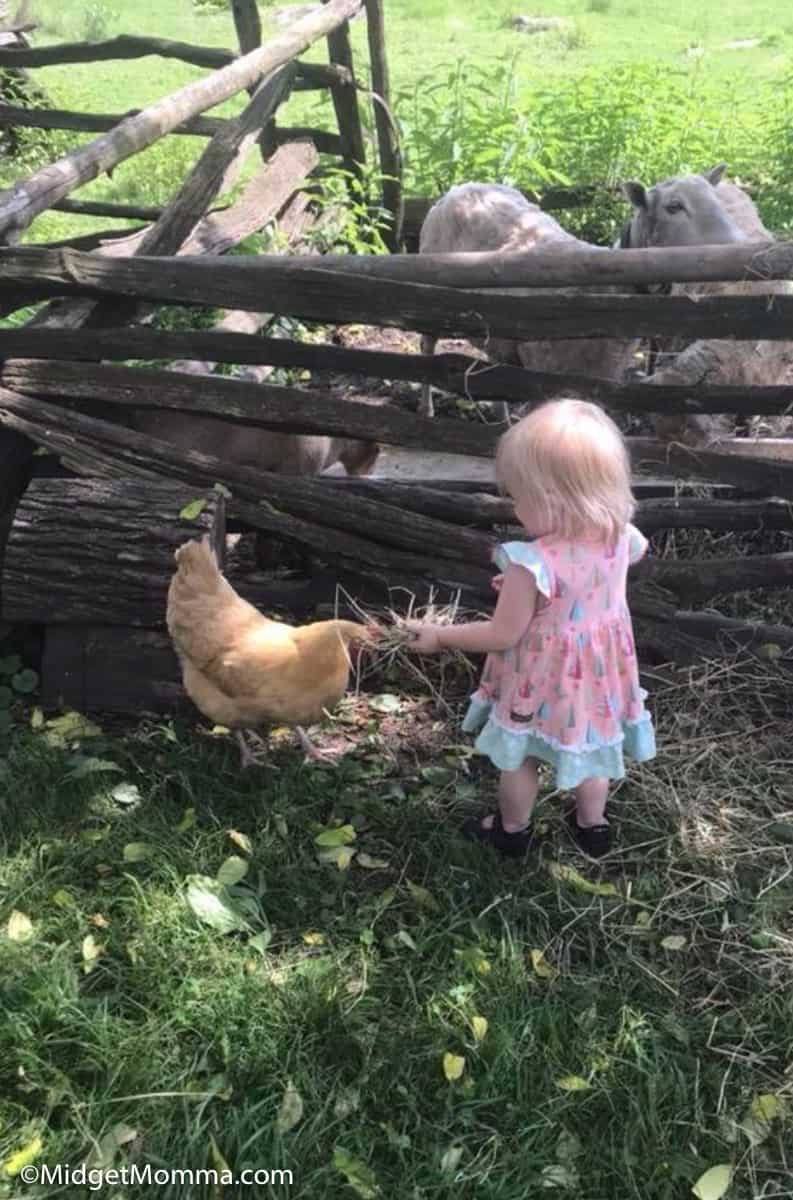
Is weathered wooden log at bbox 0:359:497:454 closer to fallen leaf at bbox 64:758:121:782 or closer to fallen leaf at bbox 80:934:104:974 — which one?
fallen leaf at bbox 64:758:121:782

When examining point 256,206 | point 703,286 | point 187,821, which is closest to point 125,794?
point 187,821

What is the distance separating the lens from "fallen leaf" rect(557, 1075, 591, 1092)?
265 centimetres

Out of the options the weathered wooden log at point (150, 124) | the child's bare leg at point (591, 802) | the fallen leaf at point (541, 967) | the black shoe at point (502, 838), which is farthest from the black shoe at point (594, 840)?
the weathered wooden log at point (150, 124)

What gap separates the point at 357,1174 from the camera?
2.45m

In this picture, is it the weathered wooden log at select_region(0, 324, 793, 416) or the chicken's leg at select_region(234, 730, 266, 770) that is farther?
the weathered wooden log at select_region(0, 324, 793, 416)

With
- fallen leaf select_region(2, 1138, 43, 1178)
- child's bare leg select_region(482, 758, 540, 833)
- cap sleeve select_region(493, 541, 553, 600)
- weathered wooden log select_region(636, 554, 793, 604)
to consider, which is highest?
cap sleeve select_region(493, 541, 553, 600)

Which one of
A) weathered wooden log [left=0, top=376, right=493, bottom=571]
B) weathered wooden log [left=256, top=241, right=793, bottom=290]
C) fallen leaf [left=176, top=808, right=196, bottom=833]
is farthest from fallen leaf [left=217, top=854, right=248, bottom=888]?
weathered wooden log [left=256, top=241, right=793, bottom=290]

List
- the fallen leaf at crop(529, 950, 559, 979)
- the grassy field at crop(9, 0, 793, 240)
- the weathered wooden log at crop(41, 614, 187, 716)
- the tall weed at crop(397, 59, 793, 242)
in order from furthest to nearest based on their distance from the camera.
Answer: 1. the grassy field at crop(9, 0, 793, 240)
2. the tall weed at crop(397, 59, 793, 242)
3. the weathered wooden log at crop(41, 614, 187, 716)
4. the fallen leaf at crop(529, 950, 559, 979)

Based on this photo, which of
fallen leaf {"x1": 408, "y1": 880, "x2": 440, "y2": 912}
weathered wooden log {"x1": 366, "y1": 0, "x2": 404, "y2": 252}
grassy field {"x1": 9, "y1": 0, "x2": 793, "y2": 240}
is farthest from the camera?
grassy field {"x1": 9, "y1": 0, "x2": 793, "y2": 240}

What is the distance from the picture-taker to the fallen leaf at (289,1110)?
2.55 metres

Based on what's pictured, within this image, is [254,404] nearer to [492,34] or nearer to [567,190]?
[567,190]

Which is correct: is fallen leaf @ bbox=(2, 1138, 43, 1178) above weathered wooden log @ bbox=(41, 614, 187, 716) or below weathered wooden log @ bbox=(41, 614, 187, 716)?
below

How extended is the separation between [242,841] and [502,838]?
0.87 meters

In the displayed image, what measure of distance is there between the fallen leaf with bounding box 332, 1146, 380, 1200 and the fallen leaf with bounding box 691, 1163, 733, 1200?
0.78 meters
